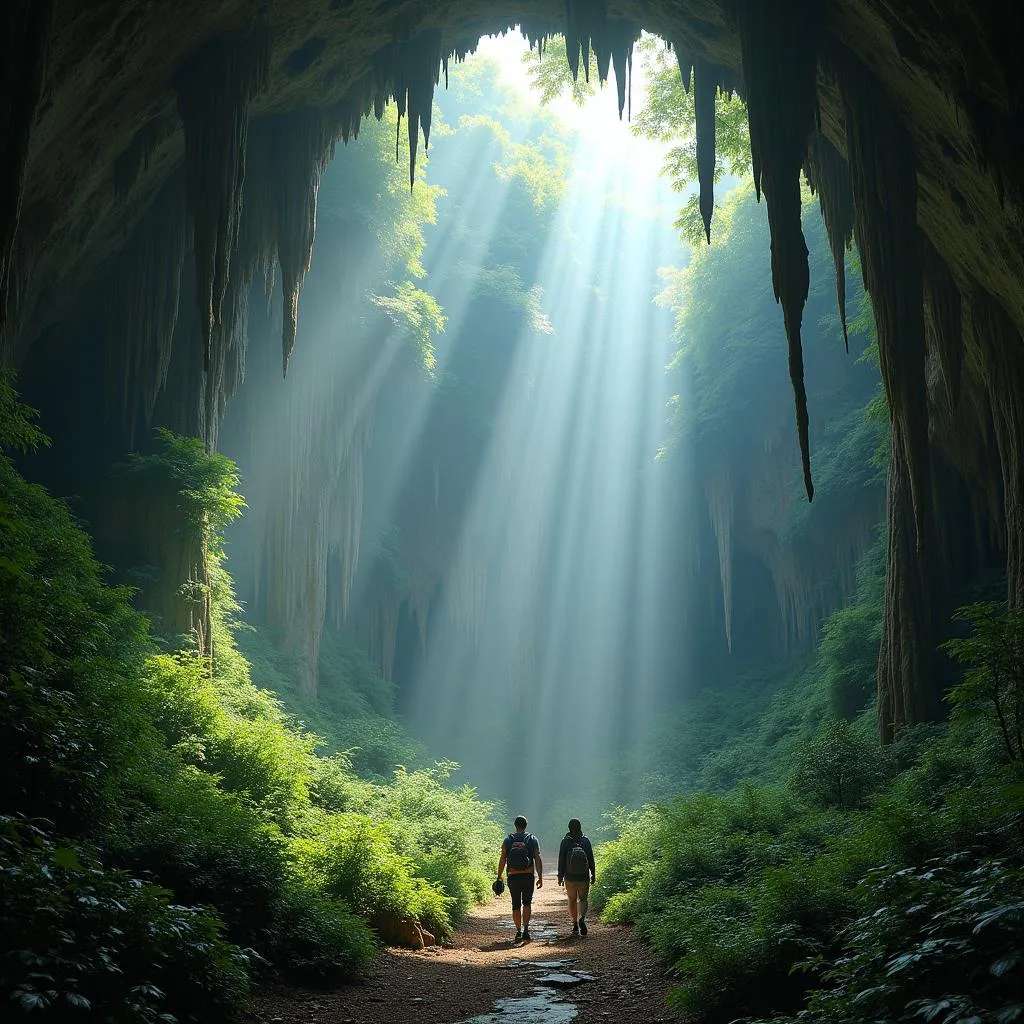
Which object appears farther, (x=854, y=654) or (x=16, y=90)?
(x=854, y=654)

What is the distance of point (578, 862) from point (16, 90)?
8.35 meters

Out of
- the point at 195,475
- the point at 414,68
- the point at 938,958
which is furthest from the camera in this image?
the point at 195,475

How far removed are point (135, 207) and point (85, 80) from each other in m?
4.39

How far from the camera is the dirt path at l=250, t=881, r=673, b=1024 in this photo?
487 centimetres

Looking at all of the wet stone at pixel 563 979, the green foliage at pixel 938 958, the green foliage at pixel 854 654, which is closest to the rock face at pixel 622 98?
the green foliage at pixel 854 654

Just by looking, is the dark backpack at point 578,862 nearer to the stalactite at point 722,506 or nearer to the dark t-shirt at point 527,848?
the dark t-shirt at point 527,848

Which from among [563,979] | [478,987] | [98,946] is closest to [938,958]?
[98,946]

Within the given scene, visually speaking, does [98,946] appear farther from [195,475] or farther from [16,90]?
[195,475]

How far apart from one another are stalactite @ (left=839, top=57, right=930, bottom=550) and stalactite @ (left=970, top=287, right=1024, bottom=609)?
1241 mm

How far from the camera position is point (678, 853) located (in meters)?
8.62

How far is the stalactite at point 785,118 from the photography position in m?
7.90

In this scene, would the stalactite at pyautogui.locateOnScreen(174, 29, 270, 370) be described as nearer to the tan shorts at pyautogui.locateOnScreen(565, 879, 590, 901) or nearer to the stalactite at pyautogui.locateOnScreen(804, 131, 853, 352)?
the stalactite at pyautogui.locateOnScreen(804, 131, 853, 352)

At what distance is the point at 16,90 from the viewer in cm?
522

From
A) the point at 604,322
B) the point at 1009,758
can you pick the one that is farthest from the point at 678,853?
the point at 604,322
